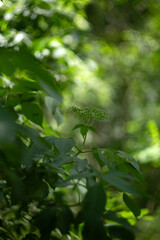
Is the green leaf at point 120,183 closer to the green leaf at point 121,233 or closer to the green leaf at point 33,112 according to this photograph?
the green leaf at point 121,233

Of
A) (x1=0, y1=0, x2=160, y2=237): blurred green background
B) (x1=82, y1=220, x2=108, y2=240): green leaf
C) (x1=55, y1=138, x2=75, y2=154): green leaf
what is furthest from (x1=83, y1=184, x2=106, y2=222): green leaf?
(x1=0, y1=0, x2=160, y2=237): blurred green background

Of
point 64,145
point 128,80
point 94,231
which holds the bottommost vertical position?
point 94,231

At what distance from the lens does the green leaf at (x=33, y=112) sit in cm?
54

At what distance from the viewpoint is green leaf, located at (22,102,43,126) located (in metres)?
0.54

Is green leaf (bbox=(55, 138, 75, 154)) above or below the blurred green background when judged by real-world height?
below

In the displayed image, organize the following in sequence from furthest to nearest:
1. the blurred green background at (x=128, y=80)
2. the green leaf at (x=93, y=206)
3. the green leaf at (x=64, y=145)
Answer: the blurred green background at (x=128, y=80), the green leaf at (x=64, y=145), the green leaf at (x=93, y=206)

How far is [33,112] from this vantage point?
54 centimetres

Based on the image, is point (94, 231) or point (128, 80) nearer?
point (94, 231)

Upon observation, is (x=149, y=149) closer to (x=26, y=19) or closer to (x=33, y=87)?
(x=26, y=19)

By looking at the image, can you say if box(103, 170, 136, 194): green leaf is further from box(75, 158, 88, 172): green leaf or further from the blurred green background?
the blurred green background

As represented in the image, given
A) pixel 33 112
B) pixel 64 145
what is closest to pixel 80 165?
pixel 64 145

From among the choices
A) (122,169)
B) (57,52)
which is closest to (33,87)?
(122,169)

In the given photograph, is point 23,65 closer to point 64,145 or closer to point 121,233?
point 64,145

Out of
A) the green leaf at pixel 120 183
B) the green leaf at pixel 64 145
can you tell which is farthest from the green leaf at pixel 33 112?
the green leaf at pixel 120 183
